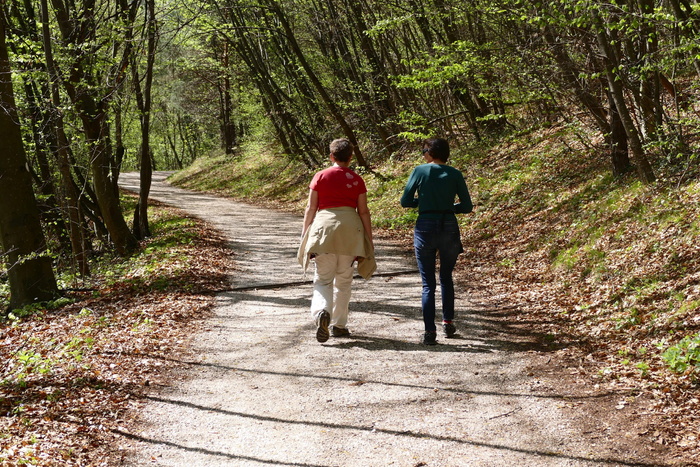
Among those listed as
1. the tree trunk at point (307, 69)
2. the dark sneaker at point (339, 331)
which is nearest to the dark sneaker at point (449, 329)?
the dark sneaker at point (339, 331)

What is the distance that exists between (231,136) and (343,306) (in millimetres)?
36352

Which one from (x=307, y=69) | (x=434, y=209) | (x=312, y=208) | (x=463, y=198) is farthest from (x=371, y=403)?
(x=307, y=69)

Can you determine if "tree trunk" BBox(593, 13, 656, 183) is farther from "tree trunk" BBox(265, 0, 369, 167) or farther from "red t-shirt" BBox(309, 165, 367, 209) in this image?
"tree trunk" BBox(265, 0, 369, 167)

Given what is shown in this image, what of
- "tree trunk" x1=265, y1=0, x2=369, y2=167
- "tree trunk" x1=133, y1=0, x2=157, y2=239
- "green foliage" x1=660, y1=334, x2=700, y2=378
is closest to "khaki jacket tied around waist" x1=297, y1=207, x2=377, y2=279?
"green foliage" x1=660, y1=334, x2=700, y2=378

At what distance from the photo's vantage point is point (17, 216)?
881cm

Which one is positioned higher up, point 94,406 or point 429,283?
point 429,283

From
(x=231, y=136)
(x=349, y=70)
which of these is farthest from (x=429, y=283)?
(x=231, y=136)

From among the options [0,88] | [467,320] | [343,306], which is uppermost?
[0,88]

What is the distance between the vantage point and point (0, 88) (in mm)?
8859

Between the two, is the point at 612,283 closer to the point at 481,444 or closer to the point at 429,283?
the point at 429,283

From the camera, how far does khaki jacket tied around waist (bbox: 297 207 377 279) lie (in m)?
6.07

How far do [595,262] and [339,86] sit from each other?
626 inches

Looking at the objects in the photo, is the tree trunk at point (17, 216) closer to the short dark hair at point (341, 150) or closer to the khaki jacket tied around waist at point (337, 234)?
the khaki jacket tied around waist at point (337, 234)

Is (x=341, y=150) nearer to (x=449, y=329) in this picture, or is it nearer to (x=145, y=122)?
(x=449, y=329)
